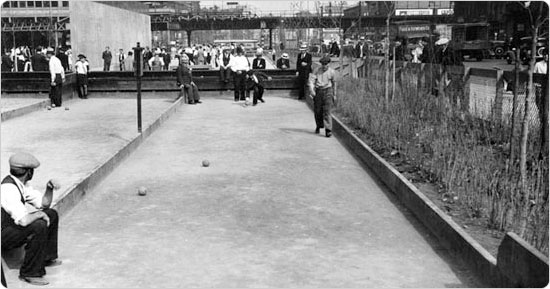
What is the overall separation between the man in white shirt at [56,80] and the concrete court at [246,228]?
30.7 feet

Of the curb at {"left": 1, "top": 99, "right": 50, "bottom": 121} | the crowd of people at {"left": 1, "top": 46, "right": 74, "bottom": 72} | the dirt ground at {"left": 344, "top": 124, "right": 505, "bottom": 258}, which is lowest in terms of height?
the dirt ground at {"left": 344, "top": 124, "right": 505, "bottom": 258}

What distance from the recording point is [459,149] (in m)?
9.86

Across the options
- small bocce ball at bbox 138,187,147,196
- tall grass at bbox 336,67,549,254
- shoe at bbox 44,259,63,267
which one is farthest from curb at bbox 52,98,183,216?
tall grass at bbox 336,67,549,254

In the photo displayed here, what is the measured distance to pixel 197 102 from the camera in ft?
77.7

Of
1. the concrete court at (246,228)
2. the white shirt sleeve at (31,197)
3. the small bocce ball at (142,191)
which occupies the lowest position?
the concrete court at (246,228)

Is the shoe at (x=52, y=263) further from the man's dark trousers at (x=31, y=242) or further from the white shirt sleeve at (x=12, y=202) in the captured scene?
the white shirt sleeve at (x=12, y=202)

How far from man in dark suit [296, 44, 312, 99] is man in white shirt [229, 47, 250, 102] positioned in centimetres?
189

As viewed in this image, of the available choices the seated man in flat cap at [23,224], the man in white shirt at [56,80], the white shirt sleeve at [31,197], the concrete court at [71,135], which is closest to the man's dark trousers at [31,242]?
the seated man in flat cap at [23,224]

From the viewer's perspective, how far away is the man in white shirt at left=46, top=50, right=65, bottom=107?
21.3m

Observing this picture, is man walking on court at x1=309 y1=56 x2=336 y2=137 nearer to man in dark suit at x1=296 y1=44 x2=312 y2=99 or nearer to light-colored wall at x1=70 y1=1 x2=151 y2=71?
man in dark suit at x1=296 y1=44 x2=312 y2=99

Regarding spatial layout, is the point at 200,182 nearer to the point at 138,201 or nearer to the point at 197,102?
the point at 138,201

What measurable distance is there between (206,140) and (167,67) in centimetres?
2585

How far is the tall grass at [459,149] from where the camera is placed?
706 cm

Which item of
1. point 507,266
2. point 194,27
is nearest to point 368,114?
point 507,266
